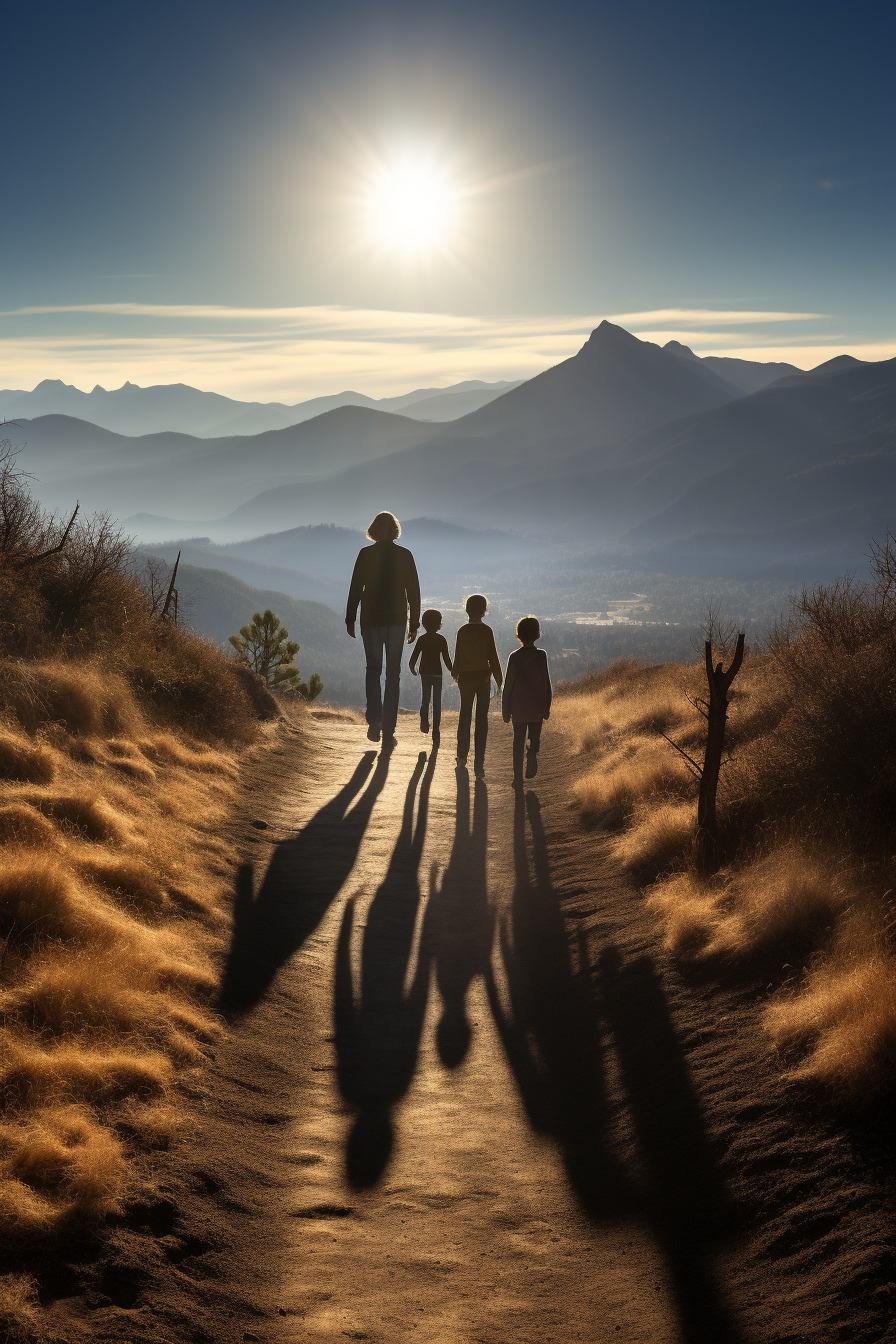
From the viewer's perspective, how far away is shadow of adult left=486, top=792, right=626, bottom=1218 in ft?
12.0

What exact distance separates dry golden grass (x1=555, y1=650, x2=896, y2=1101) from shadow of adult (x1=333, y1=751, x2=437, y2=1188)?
1.85 meters

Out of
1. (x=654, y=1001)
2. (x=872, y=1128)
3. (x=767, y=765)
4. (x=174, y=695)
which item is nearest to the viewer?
(x=872, y=1128)

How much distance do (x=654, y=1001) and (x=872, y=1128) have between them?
5.95 ft

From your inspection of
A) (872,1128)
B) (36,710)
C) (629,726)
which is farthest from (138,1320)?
(629,726)

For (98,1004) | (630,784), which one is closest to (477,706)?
(630,784)

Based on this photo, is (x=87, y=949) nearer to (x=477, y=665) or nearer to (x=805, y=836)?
(x=805, y=836)

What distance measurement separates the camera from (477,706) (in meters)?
10.3

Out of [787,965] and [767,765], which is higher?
[767,765]

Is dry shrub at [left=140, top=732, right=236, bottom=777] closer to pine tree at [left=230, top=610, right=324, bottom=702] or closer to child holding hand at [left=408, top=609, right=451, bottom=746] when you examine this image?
child holding hand at [left=408, top=609, right=451, bottom=746]

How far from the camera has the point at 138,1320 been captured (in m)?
2.48

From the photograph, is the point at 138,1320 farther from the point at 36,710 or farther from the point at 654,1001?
the point at 36,710

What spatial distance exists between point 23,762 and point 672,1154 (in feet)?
16.7

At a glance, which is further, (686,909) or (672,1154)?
(686,909)

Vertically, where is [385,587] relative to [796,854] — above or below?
above
